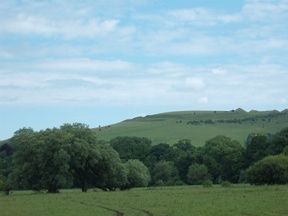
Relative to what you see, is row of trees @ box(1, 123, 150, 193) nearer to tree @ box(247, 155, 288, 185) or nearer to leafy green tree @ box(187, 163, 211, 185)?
tree @ box(247, 155, 288, 185)

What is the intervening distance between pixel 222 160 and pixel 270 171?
48.4 m

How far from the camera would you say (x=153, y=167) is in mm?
140875

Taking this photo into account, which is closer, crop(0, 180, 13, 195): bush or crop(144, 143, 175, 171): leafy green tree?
crop(0, 180, 13, 195): bush

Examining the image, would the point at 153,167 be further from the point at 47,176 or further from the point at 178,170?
the point at 47,176

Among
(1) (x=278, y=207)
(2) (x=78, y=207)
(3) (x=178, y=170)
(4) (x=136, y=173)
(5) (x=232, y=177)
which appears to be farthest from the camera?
(3) (x=178, y=170)

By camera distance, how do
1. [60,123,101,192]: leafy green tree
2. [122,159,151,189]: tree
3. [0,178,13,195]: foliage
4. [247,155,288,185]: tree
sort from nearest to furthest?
[247,155,288,185]: tree < [60,123,101,192]: leafy green tree < [0,178,13,195]: foliage < [122,159,151,189]: tree

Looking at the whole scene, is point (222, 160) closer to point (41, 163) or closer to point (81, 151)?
point (81, 151)

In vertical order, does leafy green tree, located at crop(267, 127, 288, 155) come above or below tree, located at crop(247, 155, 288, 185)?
above

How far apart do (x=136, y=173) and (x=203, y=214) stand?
57.2m

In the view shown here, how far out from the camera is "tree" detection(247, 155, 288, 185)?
75500 millimetres

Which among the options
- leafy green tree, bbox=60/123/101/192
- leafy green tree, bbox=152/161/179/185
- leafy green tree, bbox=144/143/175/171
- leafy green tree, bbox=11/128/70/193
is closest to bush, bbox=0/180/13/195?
leafy green tree, bbox=11/128/70/193

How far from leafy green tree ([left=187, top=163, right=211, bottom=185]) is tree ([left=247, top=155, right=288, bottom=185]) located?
38.8 m

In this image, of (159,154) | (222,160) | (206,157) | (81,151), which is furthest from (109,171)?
(159,154)

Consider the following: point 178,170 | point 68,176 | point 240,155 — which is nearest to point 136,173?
point 68,176
